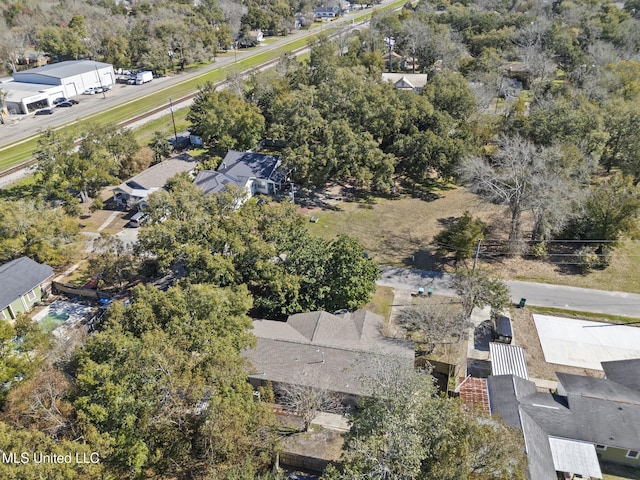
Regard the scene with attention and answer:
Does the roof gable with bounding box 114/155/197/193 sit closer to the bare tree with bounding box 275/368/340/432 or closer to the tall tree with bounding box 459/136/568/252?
the bare tree with bounding box 275/368/340/432

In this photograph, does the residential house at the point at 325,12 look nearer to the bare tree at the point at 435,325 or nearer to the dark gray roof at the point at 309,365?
the bare tree at the point at 435,325

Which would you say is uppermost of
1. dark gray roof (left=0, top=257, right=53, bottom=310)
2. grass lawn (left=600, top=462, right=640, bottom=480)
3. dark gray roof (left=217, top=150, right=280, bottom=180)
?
dark gray roof (left=217, top=150, right=280, bottom=180)

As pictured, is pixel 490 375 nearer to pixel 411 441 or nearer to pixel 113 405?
pixel 411 441

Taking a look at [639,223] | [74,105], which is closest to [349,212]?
[639,223]

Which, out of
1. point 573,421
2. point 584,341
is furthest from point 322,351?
point 584,341

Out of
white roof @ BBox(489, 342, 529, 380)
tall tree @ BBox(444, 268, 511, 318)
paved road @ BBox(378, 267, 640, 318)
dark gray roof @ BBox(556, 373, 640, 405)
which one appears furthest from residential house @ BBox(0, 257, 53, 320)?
dark gray roof @ BBox(556, 373, 640, 405)
